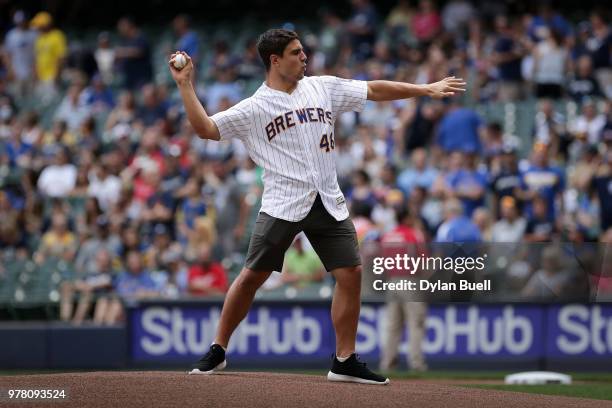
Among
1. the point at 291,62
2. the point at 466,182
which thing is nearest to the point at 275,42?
the point at 291,62

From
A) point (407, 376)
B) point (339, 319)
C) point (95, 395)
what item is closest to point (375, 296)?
point (407, 376)

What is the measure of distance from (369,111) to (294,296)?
428 centimetres

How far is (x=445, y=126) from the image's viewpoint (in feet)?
50.5

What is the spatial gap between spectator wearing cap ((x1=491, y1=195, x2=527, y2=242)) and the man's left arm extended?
239 inches

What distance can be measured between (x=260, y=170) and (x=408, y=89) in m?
8.56

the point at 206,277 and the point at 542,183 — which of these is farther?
the point at 542,183

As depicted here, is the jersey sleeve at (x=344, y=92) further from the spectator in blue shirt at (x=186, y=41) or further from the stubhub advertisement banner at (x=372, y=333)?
the spectator in blue shirt at (x=186, y=41)

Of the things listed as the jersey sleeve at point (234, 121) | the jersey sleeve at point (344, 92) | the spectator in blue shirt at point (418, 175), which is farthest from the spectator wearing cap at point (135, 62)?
the jersey sleeve at point (234, 121)

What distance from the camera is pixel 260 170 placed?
52.7 feet

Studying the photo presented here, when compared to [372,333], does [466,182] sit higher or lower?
higher

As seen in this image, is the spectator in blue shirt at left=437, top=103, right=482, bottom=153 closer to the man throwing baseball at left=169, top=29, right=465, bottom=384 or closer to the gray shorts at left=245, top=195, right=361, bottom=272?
the man throwing baseball at left=169, top=29, right=465, bottom=384

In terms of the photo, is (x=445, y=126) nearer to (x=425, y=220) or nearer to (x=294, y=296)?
(x=425, y=220)

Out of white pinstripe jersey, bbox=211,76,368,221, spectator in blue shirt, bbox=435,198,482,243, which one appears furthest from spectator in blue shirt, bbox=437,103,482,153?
white pinstripe jersey, bbox=211,76,368,221

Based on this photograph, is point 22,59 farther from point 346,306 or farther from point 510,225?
point 346,306
